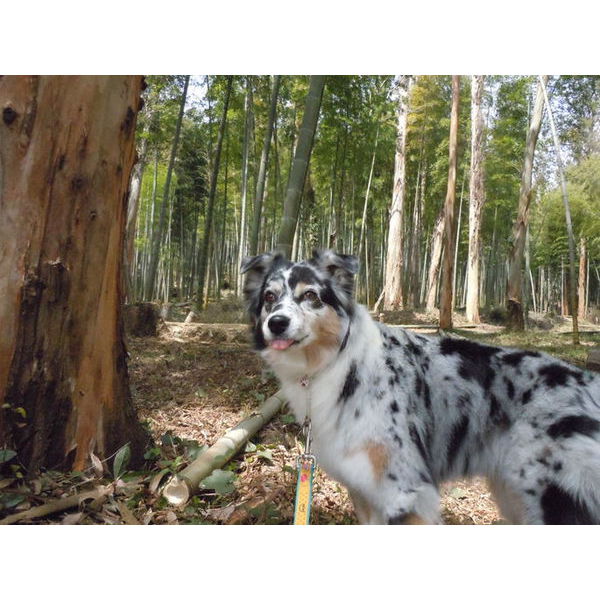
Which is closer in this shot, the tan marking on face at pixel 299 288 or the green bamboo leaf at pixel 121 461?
the tan marking on face at pixel 299 288

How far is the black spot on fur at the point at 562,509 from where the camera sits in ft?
6.68

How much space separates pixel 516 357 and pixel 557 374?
0.21m

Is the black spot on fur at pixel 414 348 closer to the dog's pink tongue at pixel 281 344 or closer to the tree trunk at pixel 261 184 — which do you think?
the dog's pink tongue at pixel 281 344

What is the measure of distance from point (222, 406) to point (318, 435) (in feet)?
3.84

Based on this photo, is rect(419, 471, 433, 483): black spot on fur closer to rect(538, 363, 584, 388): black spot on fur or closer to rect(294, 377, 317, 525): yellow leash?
rect(294, 377, 317, 525): yellow leash

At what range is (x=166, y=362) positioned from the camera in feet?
12.0

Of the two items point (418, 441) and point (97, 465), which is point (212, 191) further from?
point (418, 441)

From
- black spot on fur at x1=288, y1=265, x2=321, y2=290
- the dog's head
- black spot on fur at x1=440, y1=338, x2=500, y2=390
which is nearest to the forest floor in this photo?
black spot on fur at x1=440, y1=338, x2=500, y2=390

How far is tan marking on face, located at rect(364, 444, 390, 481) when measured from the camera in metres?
2.06

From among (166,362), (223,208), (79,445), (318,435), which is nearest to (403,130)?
(223,208)

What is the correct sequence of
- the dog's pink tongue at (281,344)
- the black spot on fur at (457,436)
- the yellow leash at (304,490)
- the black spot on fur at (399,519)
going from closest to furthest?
the black spot on fur at (399,519) < the dog's pink tongue at (281,344) < the yellow leash at (304,490) < the black spot on fur at (457,436)

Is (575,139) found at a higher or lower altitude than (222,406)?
higher

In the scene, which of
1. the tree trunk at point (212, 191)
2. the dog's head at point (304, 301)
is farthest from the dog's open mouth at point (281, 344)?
the tree trunk at point (212, 191)

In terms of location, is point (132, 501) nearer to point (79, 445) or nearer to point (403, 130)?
point (79, 445)
